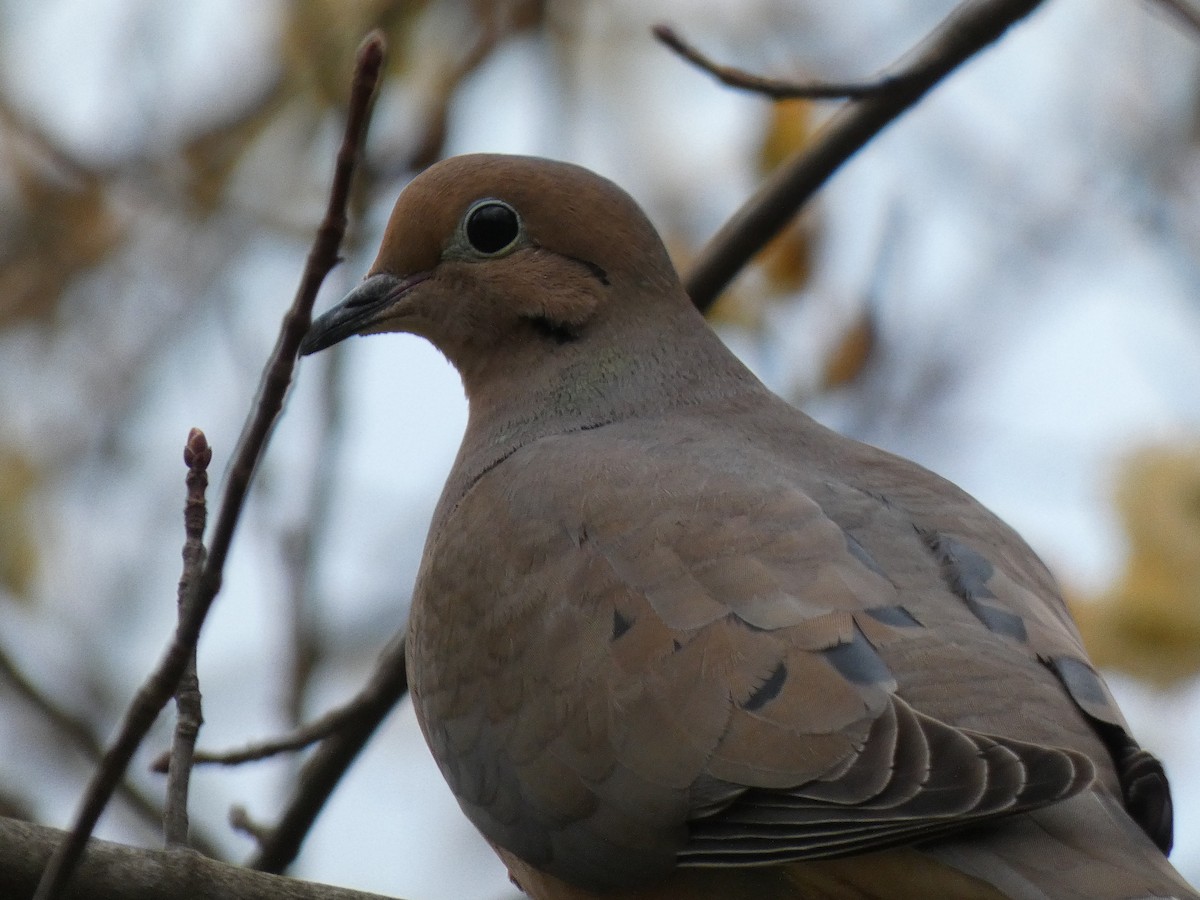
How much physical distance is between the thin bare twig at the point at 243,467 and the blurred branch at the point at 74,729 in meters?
1.80

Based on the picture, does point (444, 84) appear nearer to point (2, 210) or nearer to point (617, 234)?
point (617, 234)

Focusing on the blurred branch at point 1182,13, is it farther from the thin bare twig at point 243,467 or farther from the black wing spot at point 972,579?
the thin bare twig at point 243,467

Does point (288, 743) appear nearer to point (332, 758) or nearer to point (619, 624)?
point (332, 758)

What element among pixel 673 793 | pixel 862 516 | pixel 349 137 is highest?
pixel 862 516

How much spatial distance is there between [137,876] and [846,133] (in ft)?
8.34

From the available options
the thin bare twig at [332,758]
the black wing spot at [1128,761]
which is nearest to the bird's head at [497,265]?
the thin bare twig at [332,758]

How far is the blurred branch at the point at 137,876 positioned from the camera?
2545 millimetres

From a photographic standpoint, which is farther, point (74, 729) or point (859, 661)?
point (74, 729)

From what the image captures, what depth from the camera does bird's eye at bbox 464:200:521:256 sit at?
168 inches

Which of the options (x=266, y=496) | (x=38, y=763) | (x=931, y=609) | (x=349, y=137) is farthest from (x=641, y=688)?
(x=38, y=763)

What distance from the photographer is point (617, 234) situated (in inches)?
171

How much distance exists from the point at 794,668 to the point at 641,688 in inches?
12.2

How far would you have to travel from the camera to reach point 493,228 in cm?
428

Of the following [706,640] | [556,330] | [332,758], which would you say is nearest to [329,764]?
[332,758]
